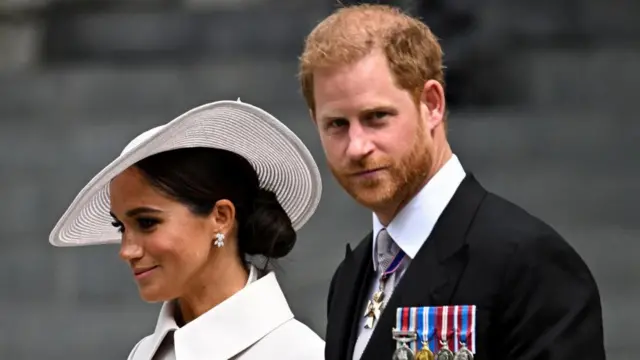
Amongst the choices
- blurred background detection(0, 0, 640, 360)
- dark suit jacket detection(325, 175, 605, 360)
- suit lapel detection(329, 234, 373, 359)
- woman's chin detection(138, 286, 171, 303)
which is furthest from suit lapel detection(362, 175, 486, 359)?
blurred background detection(0, 0, 640, 360)

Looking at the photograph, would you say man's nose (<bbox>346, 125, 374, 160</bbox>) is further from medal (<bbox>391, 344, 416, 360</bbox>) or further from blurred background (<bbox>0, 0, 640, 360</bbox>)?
blurred background (<bbox>0, 0, 640, 360</bbox>)

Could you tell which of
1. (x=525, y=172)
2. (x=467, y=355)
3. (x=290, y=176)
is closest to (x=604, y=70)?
(x=525, y=172)

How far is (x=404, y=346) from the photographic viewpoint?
220 cm

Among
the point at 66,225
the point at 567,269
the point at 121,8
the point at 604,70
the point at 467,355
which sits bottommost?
the point at 467,355

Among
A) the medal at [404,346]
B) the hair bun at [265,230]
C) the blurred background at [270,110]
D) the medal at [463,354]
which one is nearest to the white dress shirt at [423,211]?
the medal at [404,346]

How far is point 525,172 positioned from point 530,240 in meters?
2.98

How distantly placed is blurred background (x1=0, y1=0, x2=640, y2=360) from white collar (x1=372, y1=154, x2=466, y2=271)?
250 cm

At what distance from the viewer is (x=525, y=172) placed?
5.05 m

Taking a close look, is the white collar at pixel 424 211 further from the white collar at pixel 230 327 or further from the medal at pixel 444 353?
the white collar at pixel 230 327

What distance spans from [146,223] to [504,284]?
89 cm

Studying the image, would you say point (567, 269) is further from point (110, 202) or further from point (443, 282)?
point (110, 202)

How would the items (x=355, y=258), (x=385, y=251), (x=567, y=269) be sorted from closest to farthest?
(x=567, y=269), (x=385, y=251), (x=355, y=258)

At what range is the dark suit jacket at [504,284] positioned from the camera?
2053 mm

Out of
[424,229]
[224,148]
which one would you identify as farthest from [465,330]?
[224,148]
